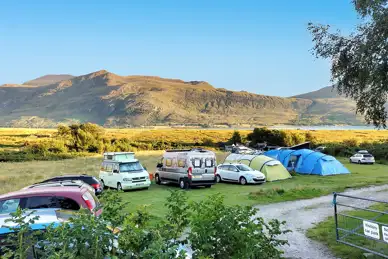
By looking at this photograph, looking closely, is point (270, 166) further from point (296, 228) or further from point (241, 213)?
point (241, 213)

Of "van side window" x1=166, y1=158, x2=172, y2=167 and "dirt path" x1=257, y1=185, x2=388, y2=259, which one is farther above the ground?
"van side window" x1=166, y1=158, x2=172, y2=167

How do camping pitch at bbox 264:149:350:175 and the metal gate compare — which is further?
camping pitch at bbox 264:149:350:175

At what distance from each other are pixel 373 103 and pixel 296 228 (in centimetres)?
486

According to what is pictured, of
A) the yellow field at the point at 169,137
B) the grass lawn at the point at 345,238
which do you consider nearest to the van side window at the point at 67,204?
the grass lawn at the point at 345,238

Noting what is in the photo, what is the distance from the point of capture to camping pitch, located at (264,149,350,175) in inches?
1199

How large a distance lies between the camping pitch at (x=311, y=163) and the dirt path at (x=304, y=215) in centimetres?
800

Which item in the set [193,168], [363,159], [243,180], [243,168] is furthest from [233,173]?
[363,159]

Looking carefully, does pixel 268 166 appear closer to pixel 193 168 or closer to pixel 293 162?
pixel 293 162

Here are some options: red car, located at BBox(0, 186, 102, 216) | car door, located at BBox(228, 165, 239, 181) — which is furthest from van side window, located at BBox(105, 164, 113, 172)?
red car, located at BBox(0, 186, 102, 216)

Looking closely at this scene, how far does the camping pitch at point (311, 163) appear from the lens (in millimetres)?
30453

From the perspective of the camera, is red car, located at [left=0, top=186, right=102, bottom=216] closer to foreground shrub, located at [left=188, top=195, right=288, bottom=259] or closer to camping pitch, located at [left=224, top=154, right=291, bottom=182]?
foreground shrub, located at [left=188, top=195, right=288, bottom=259]

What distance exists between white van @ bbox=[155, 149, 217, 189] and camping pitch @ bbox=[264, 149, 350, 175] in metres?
11.0

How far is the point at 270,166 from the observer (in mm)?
27922

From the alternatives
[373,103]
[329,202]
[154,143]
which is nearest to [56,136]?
[154,143]
